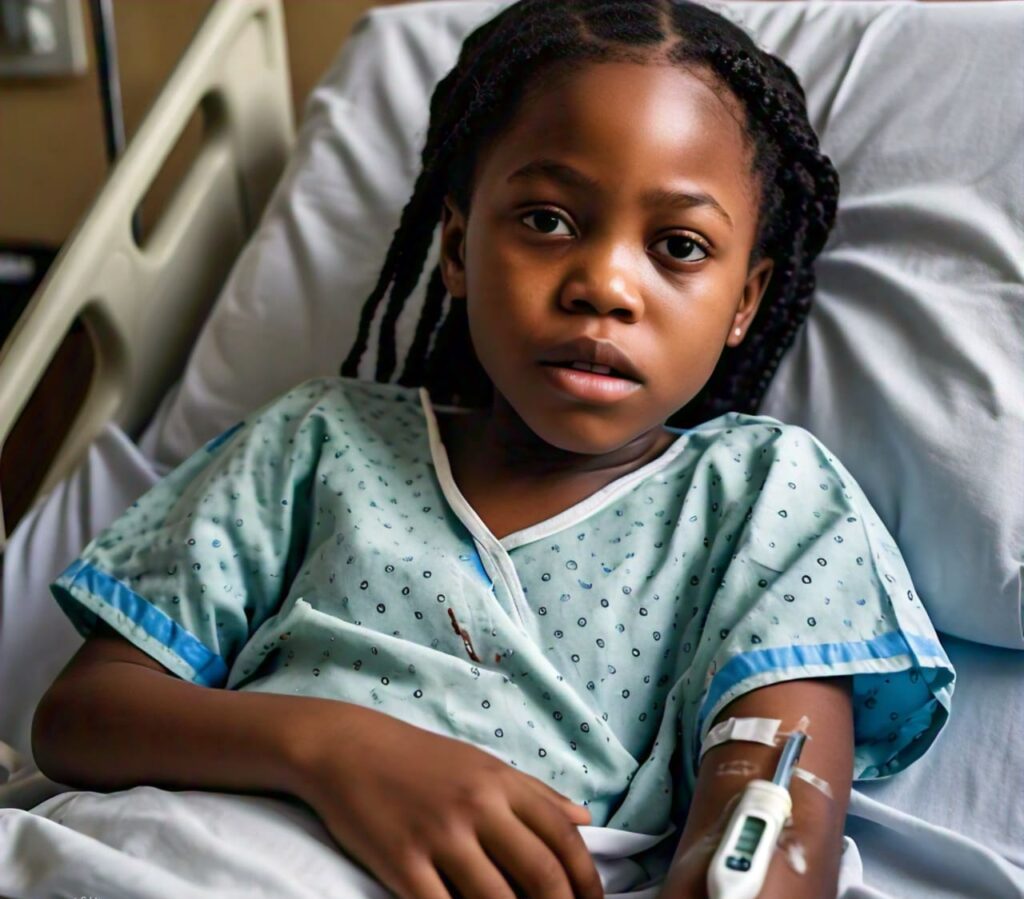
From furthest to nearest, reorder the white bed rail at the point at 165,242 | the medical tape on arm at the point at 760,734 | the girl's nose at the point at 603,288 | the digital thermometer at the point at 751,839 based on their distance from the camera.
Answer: the white bed rail at the point at 165,242 < the girl's nose at the point at 603,288 < the medical tape on arm at the point at 760,734 < the digital thermometer at the point at 751,839

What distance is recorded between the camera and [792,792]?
0.82 metres

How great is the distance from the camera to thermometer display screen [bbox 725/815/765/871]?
0.71 metres

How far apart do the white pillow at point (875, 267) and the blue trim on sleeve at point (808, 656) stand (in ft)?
0.53

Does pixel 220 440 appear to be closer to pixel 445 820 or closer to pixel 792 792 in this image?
pixel 445 820

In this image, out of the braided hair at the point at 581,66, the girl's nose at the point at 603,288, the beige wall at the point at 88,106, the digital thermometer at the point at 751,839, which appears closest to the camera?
the digital thermometer at the point at 751,839

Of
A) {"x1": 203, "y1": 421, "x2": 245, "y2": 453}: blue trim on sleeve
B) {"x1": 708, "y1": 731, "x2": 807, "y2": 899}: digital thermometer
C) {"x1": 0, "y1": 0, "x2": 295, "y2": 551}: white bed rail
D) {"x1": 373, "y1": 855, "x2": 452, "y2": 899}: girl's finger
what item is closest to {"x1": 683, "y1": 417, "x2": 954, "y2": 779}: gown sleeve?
{"x1": 708, "y1": 731, "x2": 807, "y2": 899}: digital thermometer

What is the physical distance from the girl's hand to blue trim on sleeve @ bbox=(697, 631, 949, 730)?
142 mm

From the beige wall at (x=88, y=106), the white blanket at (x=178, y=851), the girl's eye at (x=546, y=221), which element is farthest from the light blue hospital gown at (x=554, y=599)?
the beige wall at (x=88, y=106)

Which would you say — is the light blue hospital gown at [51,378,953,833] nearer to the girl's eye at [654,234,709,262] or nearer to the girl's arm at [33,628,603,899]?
the girl's arm at [33,628,603,899]

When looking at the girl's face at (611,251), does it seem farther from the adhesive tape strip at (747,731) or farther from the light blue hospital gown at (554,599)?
the adhesive tape strip at (747,731)

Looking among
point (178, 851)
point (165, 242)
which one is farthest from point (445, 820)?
point (165, 242)

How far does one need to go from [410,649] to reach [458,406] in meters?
0.43

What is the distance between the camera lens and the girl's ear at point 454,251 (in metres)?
1.13

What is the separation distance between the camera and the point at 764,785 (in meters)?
0.76
